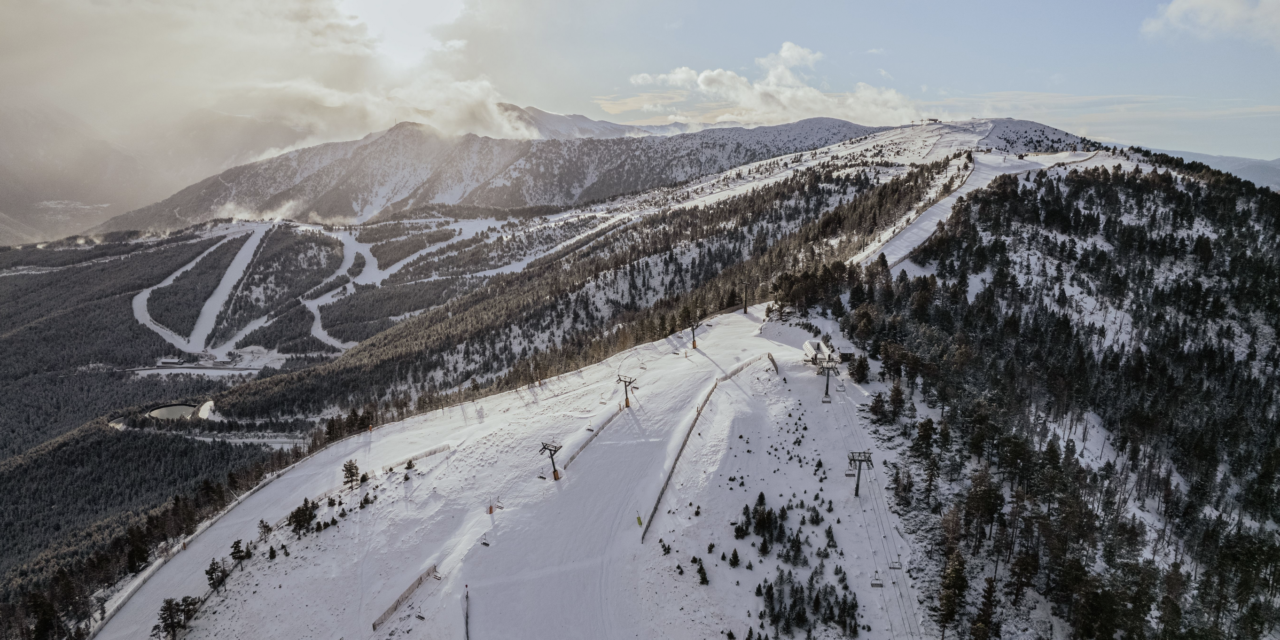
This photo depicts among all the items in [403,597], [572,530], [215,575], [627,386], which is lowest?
[215,575]

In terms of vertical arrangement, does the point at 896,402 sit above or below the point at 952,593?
above

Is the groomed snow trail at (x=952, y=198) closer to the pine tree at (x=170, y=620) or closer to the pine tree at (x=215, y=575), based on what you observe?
the pine tree at (x=215, y=575)

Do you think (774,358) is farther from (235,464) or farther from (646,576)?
(235,464)

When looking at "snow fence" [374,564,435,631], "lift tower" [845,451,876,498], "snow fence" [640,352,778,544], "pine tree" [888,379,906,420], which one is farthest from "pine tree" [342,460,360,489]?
"pine tree" [888,379,906,420]

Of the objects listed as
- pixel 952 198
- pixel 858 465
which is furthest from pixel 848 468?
pixel 952 198

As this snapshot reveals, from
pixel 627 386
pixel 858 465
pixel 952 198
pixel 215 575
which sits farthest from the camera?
pixel 952 198

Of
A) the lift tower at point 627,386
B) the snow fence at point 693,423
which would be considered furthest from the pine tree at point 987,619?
the lift tower at point 627,386

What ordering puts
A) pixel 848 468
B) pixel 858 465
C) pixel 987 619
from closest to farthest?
pixel 987 619 → pixel 858 465 → pixel 848 468

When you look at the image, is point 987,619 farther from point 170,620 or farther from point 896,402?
point 170,620

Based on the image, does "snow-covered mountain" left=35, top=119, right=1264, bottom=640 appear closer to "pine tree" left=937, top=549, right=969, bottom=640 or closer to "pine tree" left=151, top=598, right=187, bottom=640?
"pine tree" left=937, top=549, right=969, bottom=640
